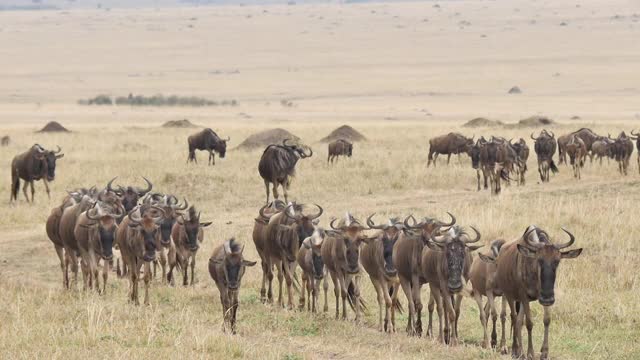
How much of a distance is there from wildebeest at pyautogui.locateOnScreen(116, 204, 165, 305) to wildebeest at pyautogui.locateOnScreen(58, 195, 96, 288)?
45.2 inches

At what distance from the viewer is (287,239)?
16750mm

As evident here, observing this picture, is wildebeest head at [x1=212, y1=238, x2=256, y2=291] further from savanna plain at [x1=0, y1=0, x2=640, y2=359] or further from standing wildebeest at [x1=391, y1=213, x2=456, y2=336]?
standing wildebeest at [x1=391, y1=213, x2=456, y2=336]

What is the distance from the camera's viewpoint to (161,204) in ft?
60.1

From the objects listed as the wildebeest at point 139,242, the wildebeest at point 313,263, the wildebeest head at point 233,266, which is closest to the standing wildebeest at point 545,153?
the wildebeest at point 313,263

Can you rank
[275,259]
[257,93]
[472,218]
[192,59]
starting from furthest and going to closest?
[192,59] < [257,93] < [472,218] < [275,259]

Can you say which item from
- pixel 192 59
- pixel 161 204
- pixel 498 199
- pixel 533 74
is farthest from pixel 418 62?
pixel 161 204

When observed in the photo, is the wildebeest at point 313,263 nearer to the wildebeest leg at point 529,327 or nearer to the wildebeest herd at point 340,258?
the wildebeest herd at point 340,258

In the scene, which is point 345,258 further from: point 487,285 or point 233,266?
point 487,285

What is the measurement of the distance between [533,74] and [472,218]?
9171cm

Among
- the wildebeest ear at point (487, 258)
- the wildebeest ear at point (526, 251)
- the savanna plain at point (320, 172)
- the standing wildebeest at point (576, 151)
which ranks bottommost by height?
the savanna plain at point (320, 172)

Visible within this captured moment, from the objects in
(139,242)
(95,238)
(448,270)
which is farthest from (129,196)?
(448,270)

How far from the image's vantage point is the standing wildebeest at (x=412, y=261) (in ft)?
47.9

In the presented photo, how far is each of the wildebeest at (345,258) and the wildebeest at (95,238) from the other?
10.7ft

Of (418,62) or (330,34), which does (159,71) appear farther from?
(330,34)
